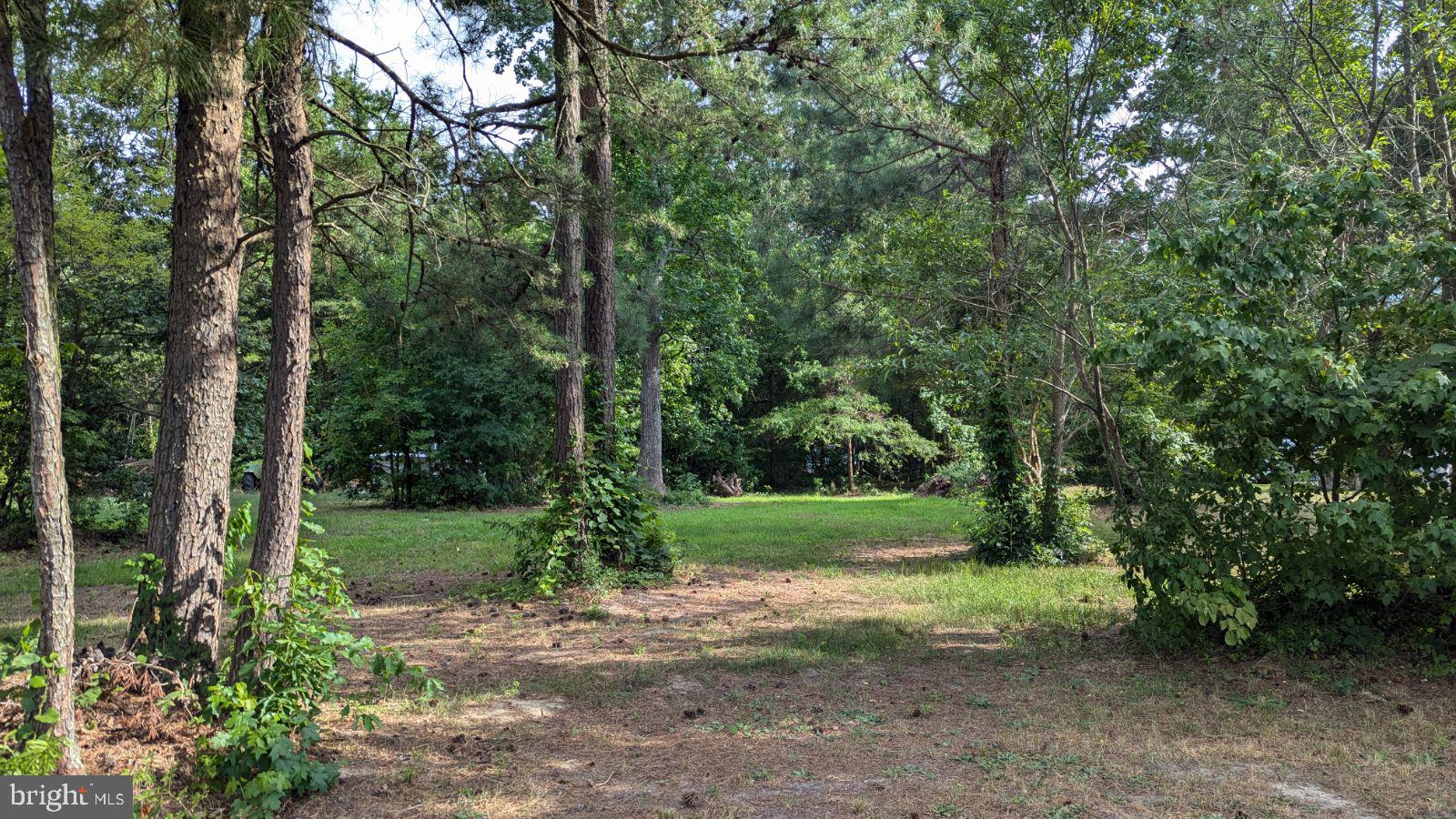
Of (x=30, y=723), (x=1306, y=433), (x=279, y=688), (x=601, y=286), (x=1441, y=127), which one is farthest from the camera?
(x=601, y=286)

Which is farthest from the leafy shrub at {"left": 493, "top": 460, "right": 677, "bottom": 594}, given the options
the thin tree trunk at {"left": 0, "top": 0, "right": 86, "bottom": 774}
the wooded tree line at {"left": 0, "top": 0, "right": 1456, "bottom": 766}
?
the thin tree trunk at {"left": 0, "top": 0, "right": 86, "bottom": 774}

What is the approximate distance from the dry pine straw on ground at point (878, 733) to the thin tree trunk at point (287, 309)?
1.01 metres

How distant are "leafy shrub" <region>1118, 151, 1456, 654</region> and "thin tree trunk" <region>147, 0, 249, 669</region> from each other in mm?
4907

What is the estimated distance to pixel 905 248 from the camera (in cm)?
912

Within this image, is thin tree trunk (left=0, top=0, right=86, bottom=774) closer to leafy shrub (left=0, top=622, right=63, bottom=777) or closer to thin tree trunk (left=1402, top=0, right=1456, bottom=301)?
leafy shrub (left=0, top=622, right=63, bottom=777)

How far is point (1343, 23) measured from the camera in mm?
6727

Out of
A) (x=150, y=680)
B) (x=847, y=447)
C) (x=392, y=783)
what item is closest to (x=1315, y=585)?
(x=392, y=783)

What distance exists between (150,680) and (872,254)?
7.37m

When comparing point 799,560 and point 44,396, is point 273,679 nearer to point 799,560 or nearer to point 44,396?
point 44,396

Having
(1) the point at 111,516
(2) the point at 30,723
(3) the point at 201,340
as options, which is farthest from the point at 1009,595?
(1) the point at 111,516

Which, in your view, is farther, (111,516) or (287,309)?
(111,516)

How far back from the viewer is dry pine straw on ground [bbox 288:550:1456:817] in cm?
355

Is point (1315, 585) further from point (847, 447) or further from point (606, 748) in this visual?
point (847, 447)

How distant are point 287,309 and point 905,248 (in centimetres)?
624
